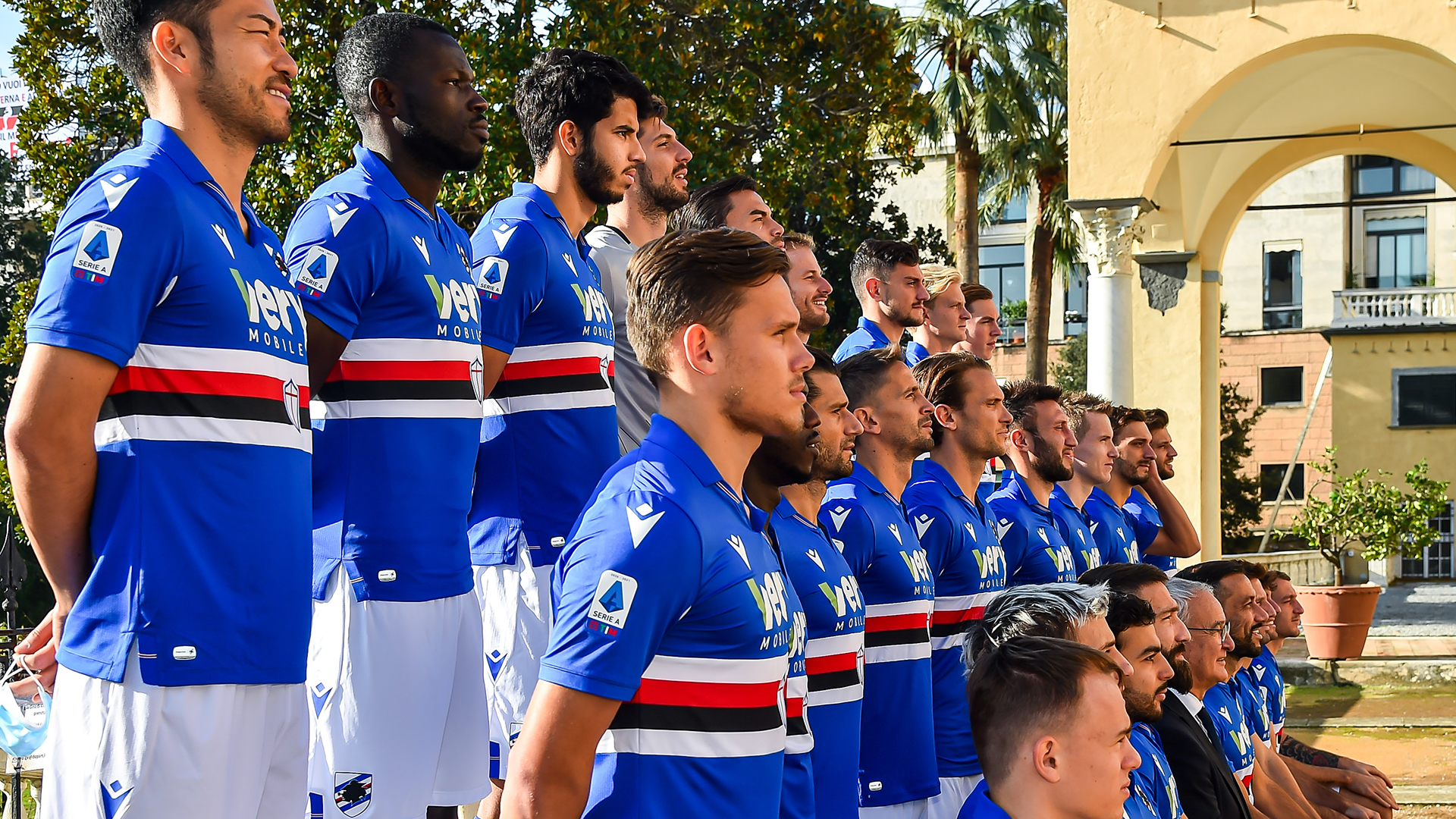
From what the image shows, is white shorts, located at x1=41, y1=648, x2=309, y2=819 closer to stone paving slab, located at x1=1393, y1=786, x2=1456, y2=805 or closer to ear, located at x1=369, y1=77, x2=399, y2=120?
ear, located at x1=369, y1=77, x2=399, y2=120

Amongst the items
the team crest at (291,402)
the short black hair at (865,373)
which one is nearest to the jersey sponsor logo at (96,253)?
the team crest at (291,402)

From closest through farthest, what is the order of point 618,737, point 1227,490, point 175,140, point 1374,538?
point 618,737 < point 175,140 < point 1374,538 < point 1227,490

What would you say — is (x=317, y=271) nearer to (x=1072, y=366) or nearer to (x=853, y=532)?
(x=853, y=532)

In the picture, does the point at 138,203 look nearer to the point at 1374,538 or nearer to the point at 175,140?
the point at 175,140

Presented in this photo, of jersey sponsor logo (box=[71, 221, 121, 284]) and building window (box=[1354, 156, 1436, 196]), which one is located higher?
building window (box=[1354, 156, 1436, 196])

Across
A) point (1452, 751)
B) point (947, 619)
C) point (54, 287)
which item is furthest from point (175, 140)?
point (1452, 751)

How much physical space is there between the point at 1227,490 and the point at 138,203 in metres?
37.7

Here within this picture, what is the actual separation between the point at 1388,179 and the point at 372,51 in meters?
43.0

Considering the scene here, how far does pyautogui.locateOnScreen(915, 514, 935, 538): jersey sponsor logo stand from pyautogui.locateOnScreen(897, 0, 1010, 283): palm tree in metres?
20.1

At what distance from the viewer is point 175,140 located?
2.70m

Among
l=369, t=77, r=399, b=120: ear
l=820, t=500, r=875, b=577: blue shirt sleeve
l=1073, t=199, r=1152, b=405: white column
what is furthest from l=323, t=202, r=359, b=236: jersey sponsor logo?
l=1073, t=199, r=1152, b=405: white column

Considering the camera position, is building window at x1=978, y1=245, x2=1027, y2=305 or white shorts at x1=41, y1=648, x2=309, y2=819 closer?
white shorts at x1=41, y1=648, x2=309, y2=819

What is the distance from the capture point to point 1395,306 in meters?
37.4

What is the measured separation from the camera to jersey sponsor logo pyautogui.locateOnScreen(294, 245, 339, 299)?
3.16 metres
